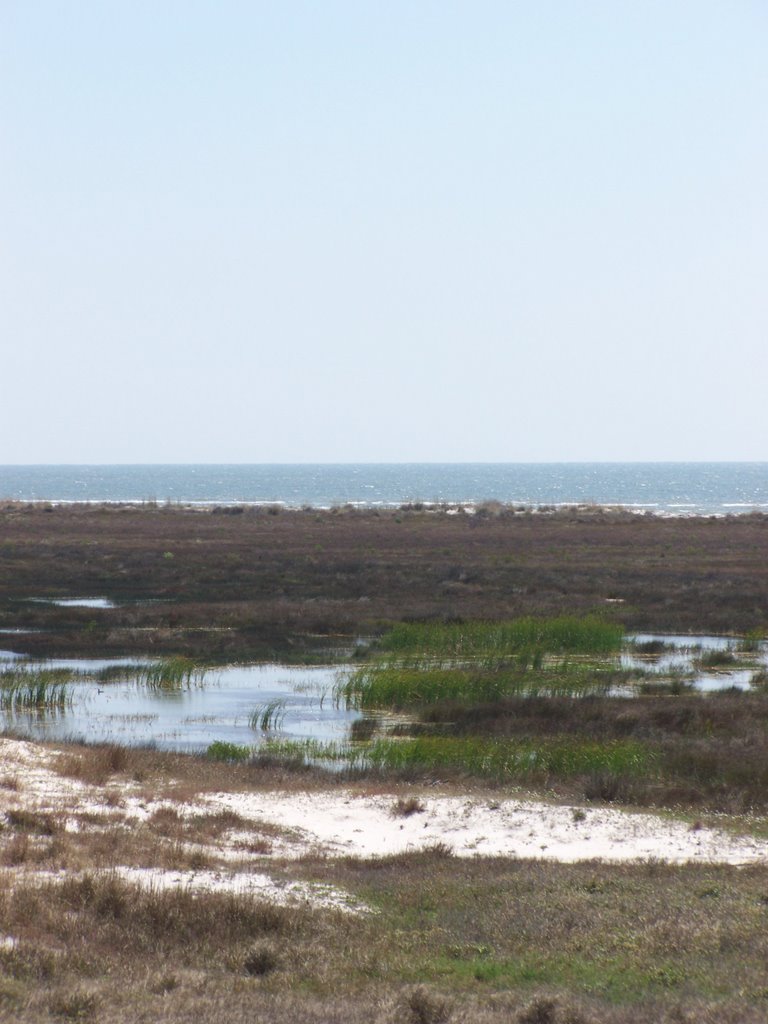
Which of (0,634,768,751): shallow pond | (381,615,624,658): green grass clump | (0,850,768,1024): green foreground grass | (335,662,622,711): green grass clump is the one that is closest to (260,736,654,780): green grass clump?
(0,634,768,751): shallow pond

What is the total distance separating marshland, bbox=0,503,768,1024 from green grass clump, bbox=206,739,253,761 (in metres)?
0.08

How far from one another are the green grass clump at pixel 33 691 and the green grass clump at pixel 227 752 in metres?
6.08

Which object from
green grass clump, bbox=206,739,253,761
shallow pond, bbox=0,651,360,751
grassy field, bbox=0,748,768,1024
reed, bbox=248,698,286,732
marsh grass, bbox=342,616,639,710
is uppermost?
grassy field, bbox=0,748,768,1024

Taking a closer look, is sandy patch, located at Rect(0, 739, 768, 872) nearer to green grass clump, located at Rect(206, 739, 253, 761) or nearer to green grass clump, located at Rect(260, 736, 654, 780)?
green grass clump, located at Rect(260, 736, 654, 780)

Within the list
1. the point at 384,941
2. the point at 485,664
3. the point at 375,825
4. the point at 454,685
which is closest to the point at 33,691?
the point at 454,685

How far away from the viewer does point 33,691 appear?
24578mm

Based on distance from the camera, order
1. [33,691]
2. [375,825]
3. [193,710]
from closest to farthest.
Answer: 1. [375,825]
2. [193,710]
3. [33,691]

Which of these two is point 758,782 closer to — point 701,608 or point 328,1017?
point 328,1017

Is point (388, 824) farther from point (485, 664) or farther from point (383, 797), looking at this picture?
point (485, 664)

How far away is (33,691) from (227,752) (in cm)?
760

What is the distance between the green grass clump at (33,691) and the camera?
23844 mm

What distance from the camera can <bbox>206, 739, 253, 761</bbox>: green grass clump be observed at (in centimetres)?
1869

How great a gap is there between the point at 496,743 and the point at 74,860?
33.8 ft

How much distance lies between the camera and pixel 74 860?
10.8 meters
